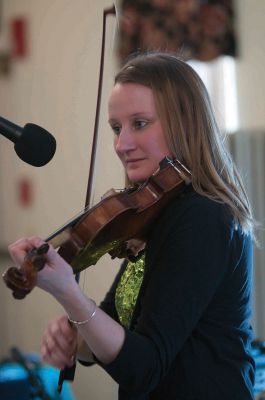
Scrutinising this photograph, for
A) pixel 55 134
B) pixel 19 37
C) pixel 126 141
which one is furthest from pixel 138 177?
pixel 19 37

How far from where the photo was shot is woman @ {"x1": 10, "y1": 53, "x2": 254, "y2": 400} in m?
0.92

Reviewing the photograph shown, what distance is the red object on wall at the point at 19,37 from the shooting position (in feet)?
9.45

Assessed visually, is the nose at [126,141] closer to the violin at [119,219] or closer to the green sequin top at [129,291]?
the violin at [119,219]

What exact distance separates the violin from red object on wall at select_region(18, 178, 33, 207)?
5.86 feet

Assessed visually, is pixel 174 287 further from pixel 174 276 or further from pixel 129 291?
pixel 129 291

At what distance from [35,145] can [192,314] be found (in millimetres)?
353

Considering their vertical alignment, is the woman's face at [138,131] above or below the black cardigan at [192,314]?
above

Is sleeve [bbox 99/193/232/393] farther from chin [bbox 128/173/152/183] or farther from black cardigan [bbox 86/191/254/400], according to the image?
chin [bbox 128/173/152/183]

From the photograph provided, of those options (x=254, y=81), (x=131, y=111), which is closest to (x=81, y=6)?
(x=254, y=81)

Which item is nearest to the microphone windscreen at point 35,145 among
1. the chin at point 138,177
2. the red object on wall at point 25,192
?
the chin at point 138,177

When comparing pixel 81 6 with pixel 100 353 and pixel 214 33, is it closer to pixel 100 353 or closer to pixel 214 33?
pixel 214 33

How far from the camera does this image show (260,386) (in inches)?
64.0

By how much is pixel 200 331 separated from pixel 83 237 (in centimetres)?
25

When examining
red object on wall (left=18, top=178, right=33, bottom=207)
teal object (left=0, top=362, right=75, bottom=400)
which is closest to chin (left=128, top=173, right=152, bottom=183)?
teal object (left=0, top=362, right=75, bottom=400)
